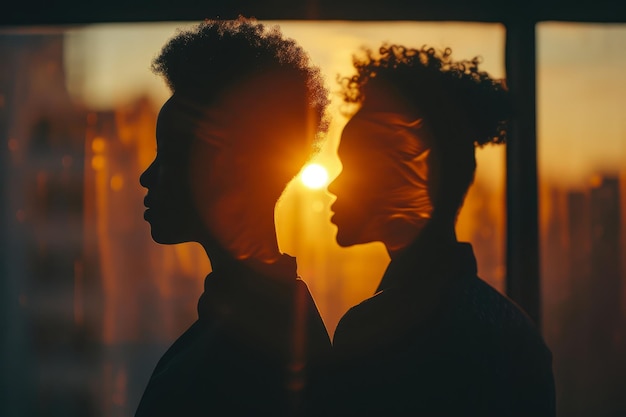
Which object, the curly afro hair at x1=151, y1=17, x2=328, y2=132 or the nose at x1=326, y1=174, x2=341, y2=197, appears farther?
the nose at x1=326, y1=174, x2=341, y2=197

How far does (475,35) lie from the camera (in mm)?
1548

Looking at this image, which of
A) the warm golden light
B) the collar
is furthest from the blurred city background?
the collar

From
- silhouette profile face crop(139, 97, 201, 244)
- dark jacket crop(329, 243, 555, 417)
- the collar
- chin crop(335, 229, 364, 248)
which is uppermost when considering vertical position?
silhouette profile face crop(139, 97, 201, 244)

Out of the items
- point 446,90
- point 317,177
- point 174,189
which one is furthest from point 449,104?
point 174,189

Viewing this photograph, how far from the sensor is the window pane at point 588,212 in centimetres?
163

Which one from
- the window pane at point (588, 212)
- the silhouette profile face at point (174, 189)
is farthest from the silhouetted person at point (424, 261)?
the window pane at point (588, 212)

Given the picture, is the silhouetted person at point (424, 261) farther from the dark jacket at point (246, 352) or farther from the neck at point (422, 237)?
the dark jacket at point (246, 352)

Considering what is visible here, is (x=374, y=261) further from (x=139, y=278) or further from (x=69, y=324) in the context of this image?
(x=69, y=324)

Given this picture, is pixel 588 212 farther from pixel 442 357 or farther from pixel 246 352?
pixel 246 352

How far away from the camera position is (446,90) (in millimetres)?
1201

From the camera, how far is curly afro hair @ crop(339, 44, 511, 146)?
3.91 feet

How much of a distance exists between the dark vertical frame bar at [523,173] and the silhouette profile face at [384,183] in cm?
41

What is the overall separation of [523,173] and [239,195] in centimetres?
85

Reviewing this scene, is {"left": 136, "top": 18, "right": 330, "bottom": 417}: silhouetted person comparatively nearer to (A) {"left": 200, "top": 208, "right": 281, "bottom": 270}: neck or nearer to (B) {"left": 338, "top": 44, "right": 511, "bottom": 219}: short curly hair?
(A) {"left": 200, "top": 208, "right": 281, "bottom": 270}: neck
